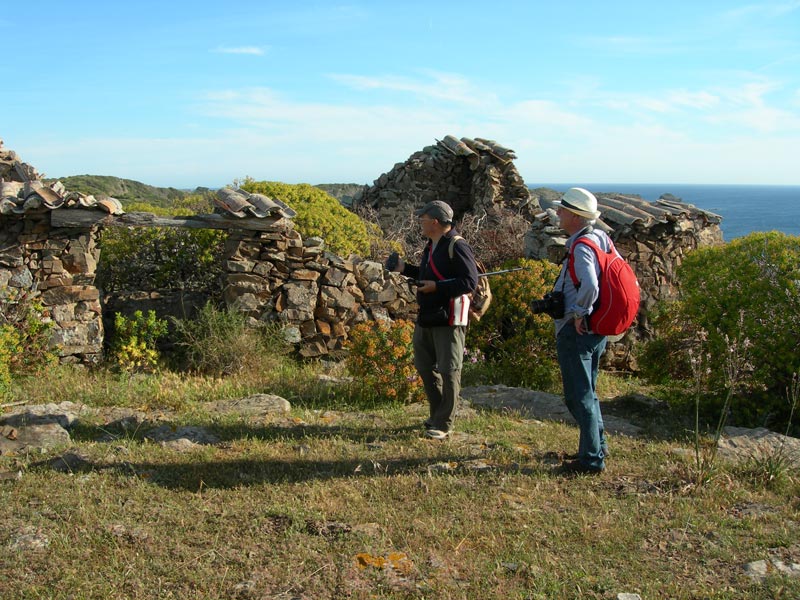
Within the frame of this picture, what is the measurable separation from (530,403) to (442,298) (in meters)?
2.42

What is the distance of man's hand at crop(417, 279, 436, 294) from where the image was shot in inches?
225

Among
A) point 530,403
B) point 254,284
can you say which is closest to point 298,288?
point 254,284

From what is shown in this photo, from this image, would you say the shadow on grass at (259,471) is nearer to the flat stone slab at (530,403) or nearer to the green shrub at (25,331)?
the flat stone slab at (530,403)

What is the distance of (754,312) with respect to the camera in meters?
6.93

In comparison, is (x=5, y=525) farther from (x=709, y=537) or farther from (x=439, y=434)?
(x=709, y=537)

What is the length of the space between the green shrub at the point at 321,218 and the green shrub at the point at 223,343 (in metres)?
Result: 2.02

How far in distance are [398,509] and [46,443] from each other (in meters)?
2.97

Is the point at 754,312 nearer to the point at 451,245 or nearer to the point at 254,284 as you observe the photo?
the point at 451,245

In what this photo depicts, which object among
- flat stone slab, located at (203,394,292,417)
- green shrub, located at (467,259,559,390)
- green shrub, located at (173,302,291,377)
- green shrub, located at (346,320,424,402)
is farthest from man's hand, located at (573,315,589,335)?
green shrub, located at (173,302,291,377)

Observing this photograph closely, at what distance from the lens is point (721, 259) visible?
754cm

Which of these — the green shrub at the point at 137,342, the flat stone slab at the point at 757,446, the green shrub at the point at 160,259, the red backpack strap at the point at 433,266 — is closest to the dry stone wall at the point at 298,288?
the green shrub at the point at 160,259

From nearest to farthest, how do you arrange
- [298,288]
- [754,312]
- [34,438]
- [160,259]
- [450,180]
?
1. [34,438]
2. [754,312]
3. [298,288]
4. [160,259]
5. [450,180]

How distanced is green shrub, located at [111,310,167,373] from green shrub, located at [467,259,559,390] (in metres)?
3.74

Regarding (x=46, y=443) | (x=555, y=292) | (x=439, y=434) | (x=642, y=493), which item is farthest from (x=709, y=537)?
(x=46, y=443)
